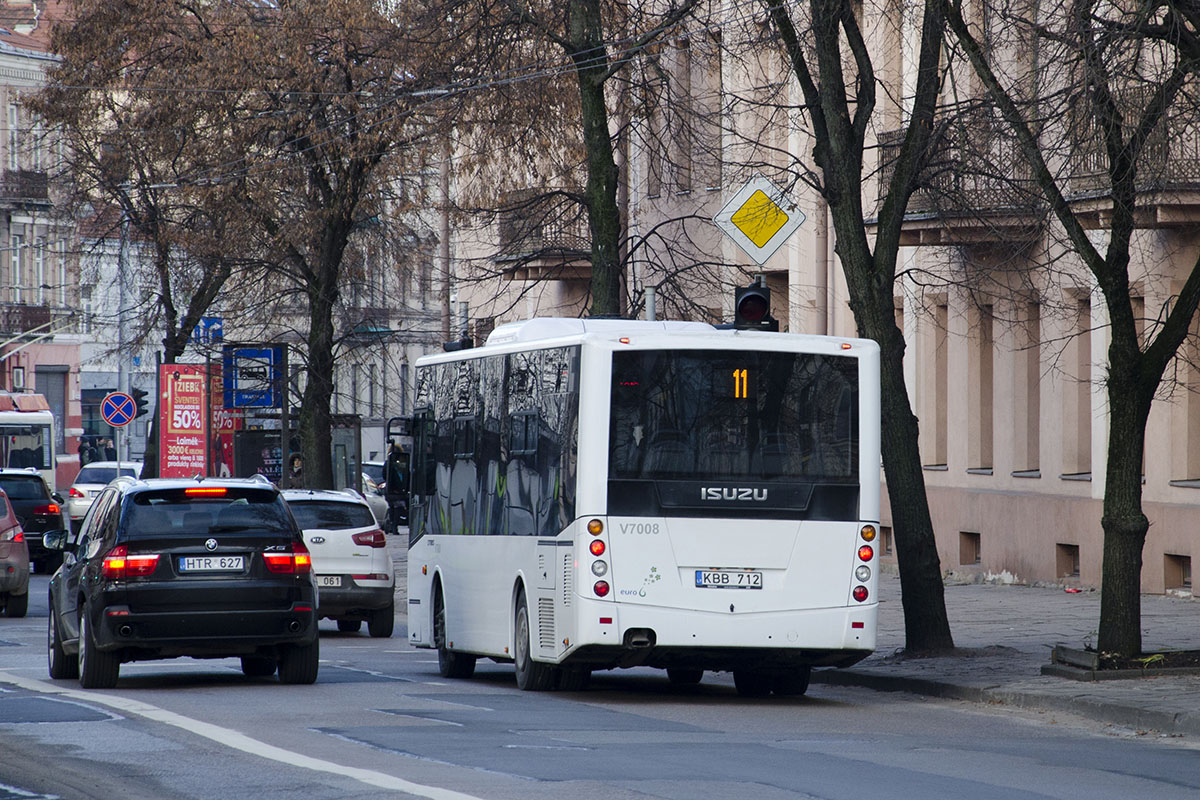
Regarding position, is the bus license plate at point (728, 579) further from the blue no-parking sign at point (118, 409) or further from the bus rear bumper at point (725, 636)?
the blue no-parking sign at point (118, 409)

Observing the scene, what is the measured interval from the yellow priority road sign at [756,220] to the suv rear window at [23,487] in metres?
21.6

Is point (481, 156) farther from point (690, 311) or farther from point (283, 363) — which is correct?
point (283, 363)

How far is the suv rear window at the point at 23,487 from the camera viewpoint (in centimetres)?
3691

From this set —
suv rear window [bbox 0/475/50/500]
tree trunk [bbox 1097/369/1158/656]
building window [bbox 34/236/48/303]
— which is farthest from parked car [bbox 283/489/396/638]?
building window [bbox 34/236/48/303]

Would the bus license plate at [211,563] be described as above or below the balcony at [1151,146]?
below

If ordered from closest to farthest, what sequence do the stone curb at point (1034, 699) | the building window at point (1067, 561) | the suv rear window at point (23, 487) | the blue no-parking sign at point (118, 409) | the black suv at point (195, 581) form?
1. the stone curb at point (1034, 699)
2. the black suv at point (195, 581)
3. the building window at point (1067, 561)
4. the suv rear window at point (23, 487)
5. the blue no-parking sign at point (118, 409)

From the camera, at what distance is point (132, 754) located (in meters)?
11.9

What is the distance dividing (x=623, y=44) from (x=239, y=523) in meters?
10.7

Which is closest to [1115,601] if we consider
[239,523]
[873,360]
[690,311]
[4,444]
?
[873,360]

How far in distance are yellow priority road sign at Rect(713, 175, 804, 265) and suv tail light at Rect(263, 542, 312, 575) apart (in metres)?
4.72

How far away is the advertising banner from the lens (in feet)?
139

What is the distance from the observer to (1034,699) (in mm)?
15523

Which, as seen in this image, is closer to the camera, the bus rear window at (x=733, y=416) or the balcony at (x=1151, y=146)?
the balcony at (x=1151, y=146)

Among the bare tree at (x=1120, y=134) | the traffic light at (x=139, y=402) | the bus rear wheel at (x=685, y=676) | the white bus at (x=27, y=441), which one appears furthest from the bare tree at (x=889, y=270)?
the white bus at (x=27, y=441)
